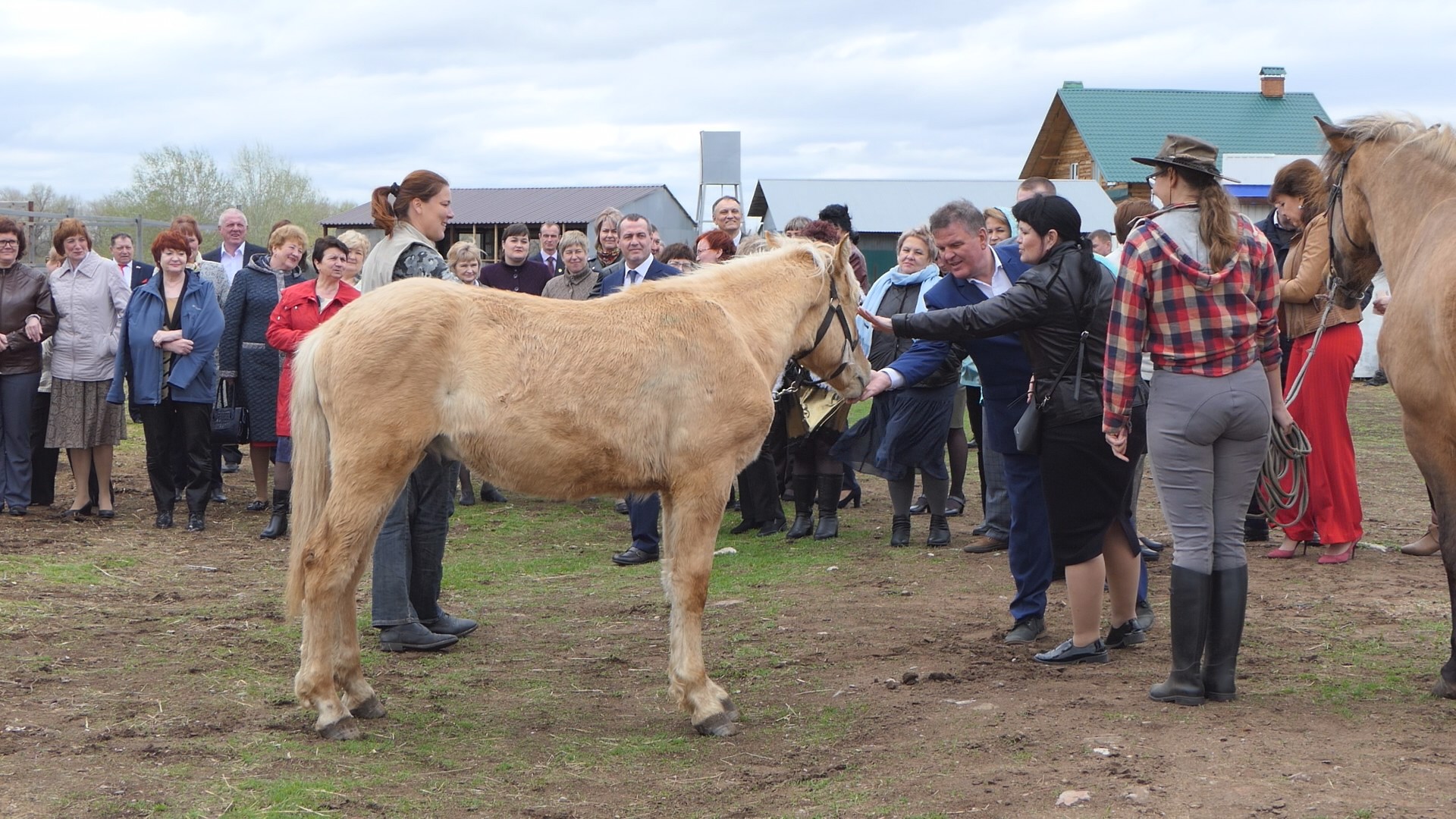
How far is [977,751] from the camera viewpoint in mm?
4672

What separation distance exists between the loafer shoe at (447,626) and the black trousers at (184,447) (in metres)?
4.62

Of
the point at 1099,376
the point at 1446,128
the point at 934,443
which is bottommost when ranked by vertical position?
the point at 934,443

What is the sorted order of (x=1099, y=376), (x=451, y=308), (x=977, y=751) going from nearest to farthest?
(x=977, y=751), (x=451, y=308), (x=1099, y=376)

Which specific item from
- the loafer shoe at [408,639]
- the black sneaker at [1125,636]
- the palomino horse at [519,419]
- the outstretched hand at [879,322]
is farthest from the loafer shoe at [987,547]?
the loafer shoe at [408,639]

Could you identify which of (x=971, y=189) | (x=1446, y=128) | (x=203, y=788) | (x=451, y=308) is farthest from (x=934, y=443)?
(x=971, y=189)

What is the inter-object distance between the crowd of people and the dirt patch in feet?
1.57

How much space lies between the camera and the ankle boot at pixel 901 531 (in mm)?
9453

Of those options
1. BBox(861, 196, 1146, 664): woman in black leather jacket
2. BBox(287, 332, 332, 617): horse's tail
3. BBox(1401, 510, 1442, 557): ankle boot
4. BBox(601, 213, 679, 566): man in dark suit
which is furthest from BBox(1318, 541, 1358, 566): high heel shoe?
BBox(287, 332, 332, 617): horse's tail

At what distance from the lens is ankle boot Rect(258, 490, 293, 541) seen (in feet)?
33.0

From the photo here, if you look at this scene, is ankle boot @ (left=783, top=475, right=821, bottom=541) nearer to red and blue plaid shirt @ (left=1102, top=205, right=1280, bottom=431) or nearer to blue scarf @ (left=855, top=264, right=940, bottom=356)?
blue scarf @ (left=855, top=264, right=940, bottom=356)

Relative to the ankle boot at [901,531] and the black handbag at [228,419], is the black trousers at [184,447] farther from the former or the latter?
the ankle boot at [901,531]

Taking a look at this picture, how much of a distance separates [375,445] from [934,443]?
5.26m

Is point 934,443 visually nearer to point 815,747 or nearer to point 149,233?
point 815,747

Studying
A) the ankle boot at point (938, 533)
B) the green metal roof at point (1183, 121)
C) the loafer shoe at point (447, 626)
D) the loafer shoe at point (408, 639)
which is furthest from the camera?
the green metal roof at point (1183, 121)
